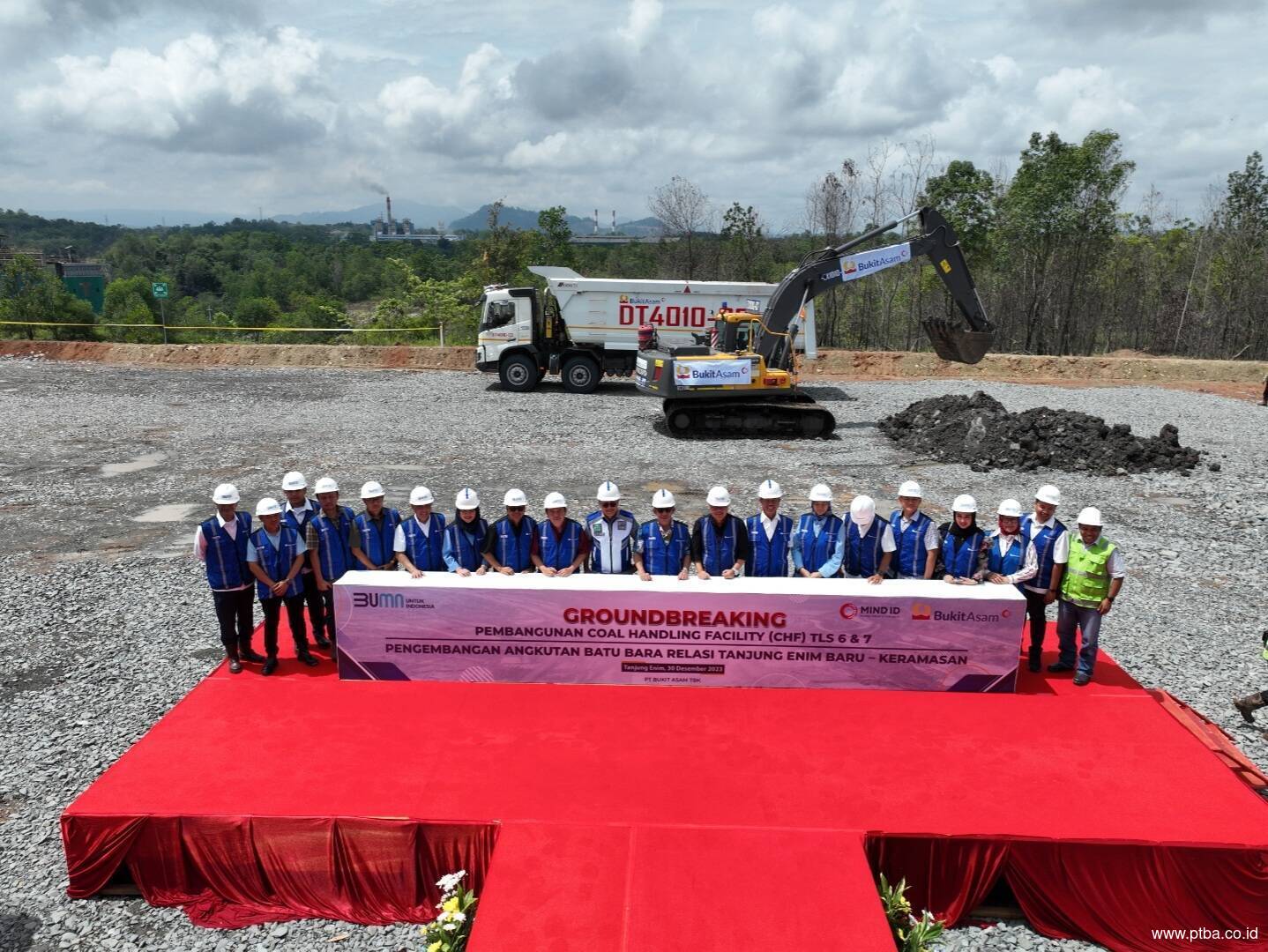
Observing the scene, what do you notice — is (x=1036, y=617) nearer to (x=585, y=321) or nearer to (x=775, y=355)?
(x=775, y=355)

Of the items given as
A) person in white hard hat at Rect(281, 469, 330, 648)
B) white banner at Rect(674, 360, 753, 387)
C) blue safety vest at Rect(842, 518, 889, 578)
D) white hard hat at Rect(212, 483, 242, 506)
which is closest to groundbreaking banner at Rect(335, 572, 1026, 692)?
blue safety vest at Rect(842, 518, 889, 578)

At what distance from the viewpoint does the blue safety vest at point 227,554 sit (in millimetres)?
6719

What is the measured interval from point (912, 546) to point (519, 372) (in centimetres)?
1808

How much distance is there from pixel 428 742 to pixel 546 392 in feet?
61.3

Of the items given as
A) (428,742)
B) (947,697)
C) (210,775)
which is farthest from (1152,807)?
(210,775)

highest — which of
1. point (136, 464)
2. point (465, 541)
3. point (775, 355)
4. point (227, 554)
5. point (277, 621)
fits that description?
point (775, 355)

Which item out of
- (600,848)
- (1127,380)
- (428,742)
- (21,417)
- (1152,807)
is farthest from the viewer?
(1127,380)

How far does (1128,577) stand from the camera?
10305 millimetres

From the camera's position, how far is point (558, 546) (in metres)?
7.21

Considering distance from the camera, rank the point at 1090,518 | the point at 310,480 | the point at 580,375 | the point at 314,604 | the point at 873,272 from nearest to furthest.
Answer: the point at 1090,518 < the point at 314,604 < the point at 310,480 < the point at 873,272 < the point at 580,375

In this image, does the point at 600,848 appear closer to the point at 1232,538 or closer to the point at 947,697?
the point at 947,697

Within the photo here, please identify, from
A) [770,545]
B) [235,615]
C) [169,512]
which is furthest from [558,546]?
[169,512]

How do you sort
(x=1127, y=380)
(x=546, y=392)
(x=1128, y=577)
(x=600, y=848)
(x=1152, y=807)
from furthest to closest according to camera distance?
1. (x=1127, y=380)
2. (x=546, y=392)
3. (x=1128, y=577)
4. (x=1152, y=807)
5. (x=600, y=848)

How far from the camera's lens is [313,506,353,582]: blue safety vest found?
Result: 23.0 feet
